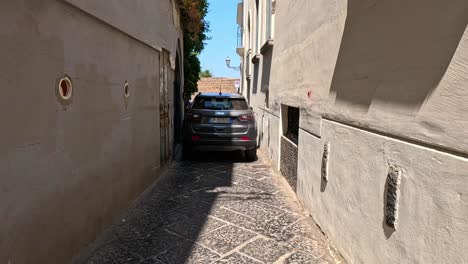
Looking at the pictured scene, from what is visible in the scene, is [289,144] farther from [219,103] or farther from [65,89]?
[65,89]

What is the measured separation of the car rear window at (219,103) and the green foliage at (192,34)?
3.13m

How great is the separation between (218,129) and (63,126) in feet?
18.7

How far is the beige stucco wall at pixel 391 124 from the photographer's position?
2.02 metres

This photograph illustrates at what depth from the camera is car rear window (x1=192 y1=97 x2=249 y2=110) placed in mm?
9070

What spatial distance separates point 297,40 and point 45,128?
4230 mm

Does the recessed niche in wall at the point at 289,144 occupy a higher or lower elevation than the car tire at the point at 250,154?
higher

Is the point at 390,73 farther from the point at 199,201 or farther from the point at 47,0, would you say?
the point at 199,201

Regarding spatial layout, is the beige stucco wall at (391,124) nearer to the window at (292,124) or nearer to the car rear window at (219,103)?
the window at (292,124)

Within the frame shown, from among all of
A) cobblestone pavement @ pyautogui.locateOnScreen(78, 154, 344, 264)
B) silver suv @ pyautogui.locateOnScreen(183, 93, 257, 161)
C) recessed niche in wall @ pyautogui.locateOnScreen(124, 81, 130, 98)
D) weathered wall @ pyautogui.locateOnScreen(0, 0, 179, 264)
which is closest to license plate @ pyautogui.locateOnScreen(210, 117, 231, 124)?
silver suv @ pyautogui.locateOnScreen(183, 93, 257, 161)

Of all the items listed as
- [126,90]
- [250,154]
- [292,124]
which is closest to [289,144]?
[292,124]

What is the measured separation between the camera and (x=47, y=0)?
2846mm

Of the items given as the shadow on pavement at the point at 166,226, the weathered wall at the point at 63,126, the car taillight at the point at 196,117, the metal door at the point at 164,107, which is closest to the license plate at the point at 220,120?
the car taillight at the point at 196,117

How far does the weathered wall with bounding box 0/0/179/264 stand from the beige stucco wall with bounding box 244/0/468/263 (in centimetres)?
225

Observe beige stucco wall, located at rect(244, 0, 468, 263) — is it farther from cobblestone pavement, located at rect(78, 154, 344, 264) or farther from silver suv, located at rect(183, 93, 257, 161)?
silver suv, located at rect(183, 93, 257, 161)
